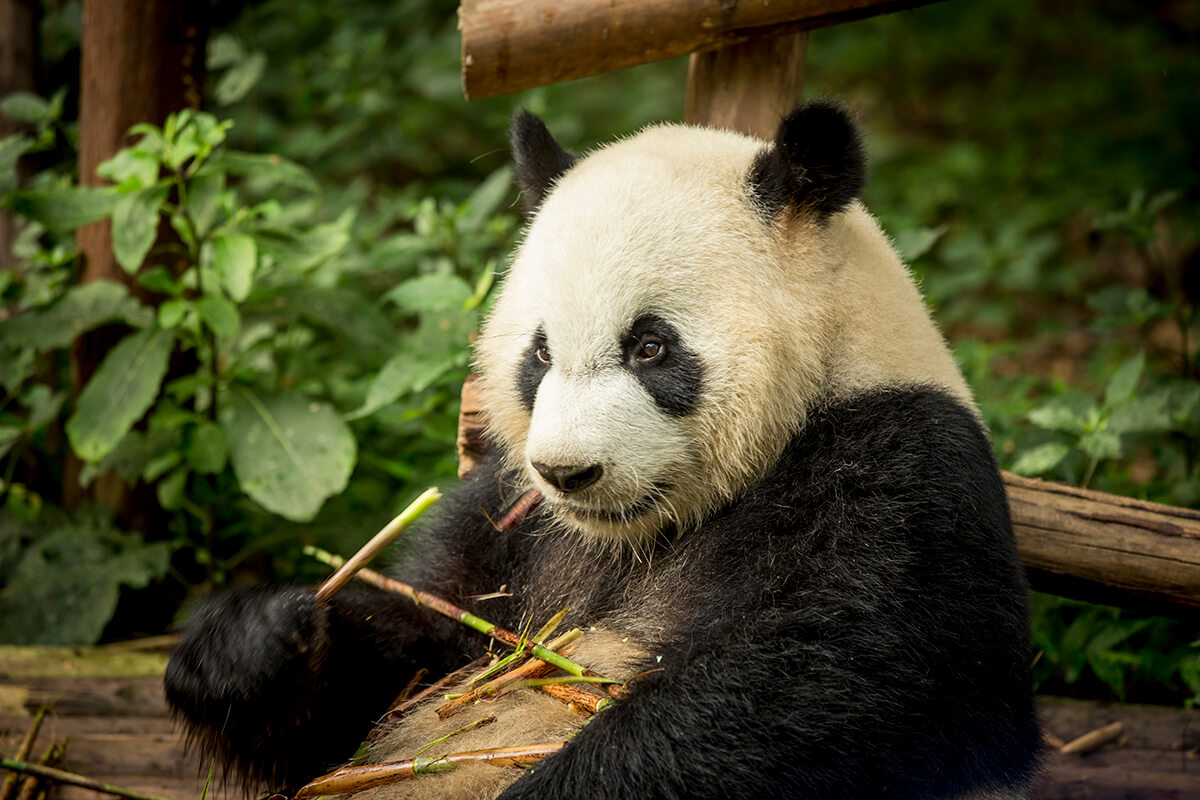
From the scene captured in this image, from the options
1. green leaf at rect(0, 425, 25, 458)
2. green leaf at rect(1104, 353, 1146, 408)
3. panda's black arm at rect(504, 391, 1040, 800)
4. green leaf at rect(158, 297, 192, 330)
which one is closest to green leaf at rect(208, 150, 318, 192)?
green leaf at rect(158, 297, 192, 330)

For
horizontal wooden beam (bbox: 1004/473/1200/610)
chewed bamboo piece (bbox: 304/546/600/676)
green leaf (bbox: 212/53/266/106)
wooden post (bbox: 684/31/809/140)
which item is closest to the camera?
chewed bamboo piece (bbox: 304/546/600/676)

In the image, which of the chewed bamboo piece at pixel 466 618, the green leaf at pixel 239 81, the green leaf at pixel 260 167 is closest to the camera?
the chewed bamboo piece at pixel 466 618

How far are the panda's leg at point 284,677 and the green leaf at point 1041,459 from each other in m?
2.22

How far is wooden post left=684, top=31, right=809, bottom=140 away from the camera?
3514 mm

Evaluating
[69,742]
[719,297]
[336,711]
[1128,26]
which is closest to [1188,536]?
[719,297]

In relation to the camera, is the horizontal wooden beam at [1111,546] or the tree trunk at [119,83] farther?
the tree trunk at [119,83]

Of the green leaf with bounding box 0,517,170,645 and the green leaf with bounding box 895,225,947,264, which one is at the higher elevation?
the green leaf with bounding box 895,225,947,264

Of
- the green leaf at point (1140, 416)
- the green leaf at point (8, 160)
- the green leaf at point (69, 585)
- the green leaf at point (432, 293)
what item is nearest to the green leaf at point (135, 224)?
the green leaf at point (8, 160)

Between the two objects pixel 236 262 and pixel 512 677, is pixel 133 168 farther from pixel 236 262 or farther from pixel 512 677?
pixel 512 677

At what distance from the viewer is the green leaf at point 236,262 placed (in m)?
3.73

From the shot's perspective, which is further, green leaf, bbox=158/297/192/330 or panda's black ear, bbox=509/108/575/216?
green leaf, bbox=158/297/192/330

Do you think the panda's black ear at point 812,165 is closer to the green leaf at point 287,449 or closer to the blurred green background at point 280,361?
the blurred green background at point 280,361

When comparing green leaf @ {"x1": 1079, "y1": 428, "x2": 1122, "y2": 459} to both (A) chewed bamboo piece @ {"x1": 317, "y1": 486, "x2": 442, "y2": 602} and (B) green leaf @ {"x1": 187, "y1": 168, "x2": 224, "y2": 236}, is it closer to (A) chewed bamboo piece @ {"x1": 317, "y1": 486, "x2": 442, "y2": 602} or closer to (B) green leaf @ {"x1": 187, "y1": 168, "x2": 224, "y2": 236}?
(A) chewed bamboo piece @ {"x1": 317, "y1": 486, "x2": 442, "y2": 602}

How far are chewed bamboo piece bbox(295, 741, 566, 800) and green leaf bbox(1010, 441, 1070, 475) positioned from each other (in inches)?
82.6
